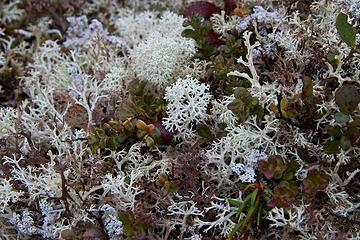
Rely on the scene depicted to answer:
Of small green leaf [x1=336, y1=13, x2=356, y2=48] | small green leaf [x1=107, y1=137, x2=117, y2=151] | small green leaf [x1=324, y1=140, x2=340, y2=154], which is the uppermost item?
small green leaf [x1=336, y1=13, x2=356, y2=48]

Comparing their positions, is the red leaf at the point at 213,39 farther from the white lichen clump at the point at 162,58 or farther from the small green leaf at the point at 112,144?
the small green leaf at the point at 112,144

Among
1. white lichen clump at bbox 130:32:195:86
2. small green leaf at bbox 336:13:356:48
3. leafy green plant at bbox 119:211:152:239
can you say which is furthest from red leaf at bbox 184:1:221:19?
leafy green plant at bbox 119:211:152:239

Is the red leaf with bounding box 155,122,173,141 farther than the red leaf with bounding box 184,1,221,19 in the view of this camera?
No

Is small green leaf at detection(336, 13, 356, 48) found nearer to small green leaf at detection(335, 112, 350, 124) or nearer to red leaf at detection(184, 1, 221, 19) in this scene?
small green leaf at detection(335, 112, 350, 124)

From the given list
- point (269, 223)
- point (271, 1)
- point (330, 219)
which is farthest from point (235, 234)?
point (271, 1)

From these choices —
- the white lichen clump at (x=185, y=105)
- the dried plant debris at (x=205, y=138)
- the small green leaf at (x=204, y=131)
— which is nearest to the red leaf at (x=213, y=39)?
the dried plant debris at (x=205, y=138)

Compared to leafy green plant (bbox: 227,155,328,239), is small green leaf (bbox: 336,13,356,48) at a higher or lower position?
higher

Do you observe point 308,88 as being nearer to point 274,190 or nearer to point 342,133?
Answer: point 342,133
